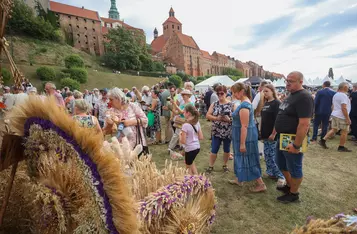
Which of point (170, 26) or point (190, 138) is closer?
point (190, 138)

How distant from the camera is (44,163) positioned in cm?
112

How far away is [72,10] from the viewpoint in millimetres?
55969

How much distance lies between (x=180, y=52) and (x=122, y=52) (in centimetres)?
2681

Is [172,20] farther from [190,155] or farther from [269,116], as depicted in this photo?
[190,155]

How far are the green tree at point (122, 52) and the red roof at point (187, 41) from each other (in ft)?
81.7

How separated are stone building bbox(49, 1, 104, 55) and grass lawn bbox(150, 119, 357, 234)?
60.1 m

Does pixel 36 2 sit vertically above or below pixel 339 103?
above

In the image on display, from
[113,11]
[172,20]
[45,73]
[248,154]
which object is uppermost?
[113,11]

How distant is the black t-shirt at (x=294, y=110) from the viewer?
2.45 m

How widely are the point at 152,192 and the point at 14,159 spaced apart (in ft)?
2.79

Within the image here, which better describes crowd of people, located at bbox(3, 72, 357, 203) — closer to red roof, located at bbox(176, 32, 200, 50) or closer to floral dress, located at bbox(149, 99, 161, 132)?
floral dress, located at bbox(149, 99, 161, 132)

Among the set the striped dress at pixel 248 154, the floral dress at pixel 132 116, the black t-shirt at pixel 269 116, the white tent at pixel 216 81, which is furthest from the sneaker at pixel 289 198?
the white tent at pixel 216 81

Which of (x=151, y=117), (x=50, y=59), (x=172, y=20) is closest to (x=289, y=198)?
(x=151, y=117)

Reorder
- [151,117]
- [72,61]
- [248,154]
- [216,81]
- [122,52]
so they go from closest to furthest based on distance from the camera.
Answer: [248,154], [151,117], [216,81], [72,61], [122,52]
